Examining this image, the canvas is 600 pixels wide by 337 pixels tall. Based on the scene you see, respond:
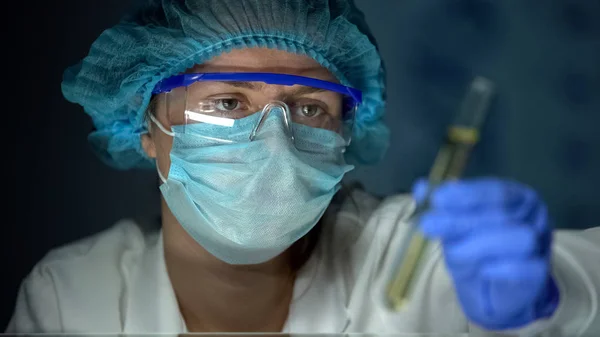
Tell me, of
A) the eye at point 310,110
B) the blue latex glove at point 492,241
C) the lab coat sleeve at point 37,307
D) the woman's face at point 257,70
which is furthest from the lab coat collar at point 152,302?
the blue latex glove at point 492,241

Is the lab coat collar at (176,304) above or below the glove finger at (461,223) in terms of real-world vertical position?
below

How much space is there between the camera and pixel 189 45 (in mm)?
1317

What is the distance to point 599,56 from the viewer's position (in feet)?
5.27

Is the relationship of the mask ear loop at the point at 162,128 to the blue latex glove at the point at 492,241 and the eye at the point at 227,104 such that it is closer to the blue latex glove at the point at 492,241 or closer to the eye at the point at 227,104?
the eye at the point at 227,104

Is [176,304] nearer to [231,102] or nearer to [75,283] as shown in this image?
[75,283]

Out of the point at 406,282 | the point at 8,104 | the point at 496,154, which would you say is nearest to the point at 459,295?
the point at 406,282

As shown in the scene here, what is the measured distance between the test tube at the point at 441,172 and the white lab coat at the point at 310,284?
32 centimetres

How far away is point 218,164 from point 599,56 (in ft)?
3.41

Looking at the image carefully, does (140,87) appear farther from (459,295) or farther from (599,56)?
(599,56)

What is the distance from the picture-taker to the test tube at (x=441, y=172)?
92cm

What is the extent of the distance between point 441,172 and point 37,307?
972 mm

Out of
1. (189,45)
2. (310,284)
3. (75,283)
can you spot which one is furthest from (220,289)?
(189,45)

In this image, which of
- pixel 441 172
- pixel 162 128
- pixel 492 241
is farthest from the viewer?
pixel 162 128

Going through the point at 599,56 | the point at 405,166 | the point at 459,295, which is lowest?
the point at 405,166
